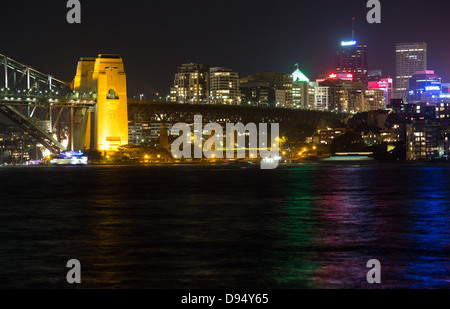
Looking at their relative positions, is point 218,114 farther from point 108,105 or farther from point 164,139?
point 108,105

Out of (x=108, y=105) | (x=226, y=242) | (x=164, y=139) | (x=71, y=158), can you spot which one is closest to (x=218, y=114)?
(x=164, y=139)

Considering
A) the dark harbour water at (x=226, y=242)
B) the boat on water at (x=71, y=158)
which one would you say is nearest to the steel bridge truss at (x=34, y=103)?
the boat on water at (x=71, y=158)

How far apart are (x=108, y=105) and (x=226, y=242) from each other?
9504 centimetres

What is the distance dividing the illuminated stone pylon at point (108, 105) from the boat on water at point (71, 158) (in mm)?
2210

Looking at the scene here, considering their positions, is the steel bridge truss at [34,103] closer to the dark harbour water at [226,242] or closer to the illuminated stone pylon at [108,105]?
the illuminated stone pylon at [108,105]

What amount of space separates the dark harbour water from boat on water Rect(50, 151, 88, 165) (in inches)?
3044

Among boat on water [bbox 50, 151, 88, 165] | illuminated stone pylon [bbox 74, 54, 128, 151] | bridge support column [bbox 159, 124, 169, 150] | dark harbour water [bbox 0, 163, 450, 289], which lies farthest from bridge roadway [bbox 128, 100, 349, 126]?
dark harbour water [bbox 0, 163, 450, 289]

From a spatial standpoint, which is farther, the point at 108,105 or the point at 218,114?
the point at 218,114

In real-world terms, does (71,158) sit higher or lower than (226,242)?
higher

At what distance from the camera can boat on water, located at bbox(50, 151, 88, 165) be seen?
116 metres

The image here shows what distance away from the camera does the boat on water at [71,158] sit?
380ft

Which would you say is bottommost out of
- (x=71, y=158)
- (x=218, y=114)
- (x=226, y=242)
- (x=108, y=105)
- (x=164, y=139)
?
(x=226, y=242)

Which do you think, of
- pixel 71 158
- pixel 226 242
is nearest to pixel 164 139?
pixel 71 158

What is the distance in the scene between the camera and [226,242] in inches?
862
